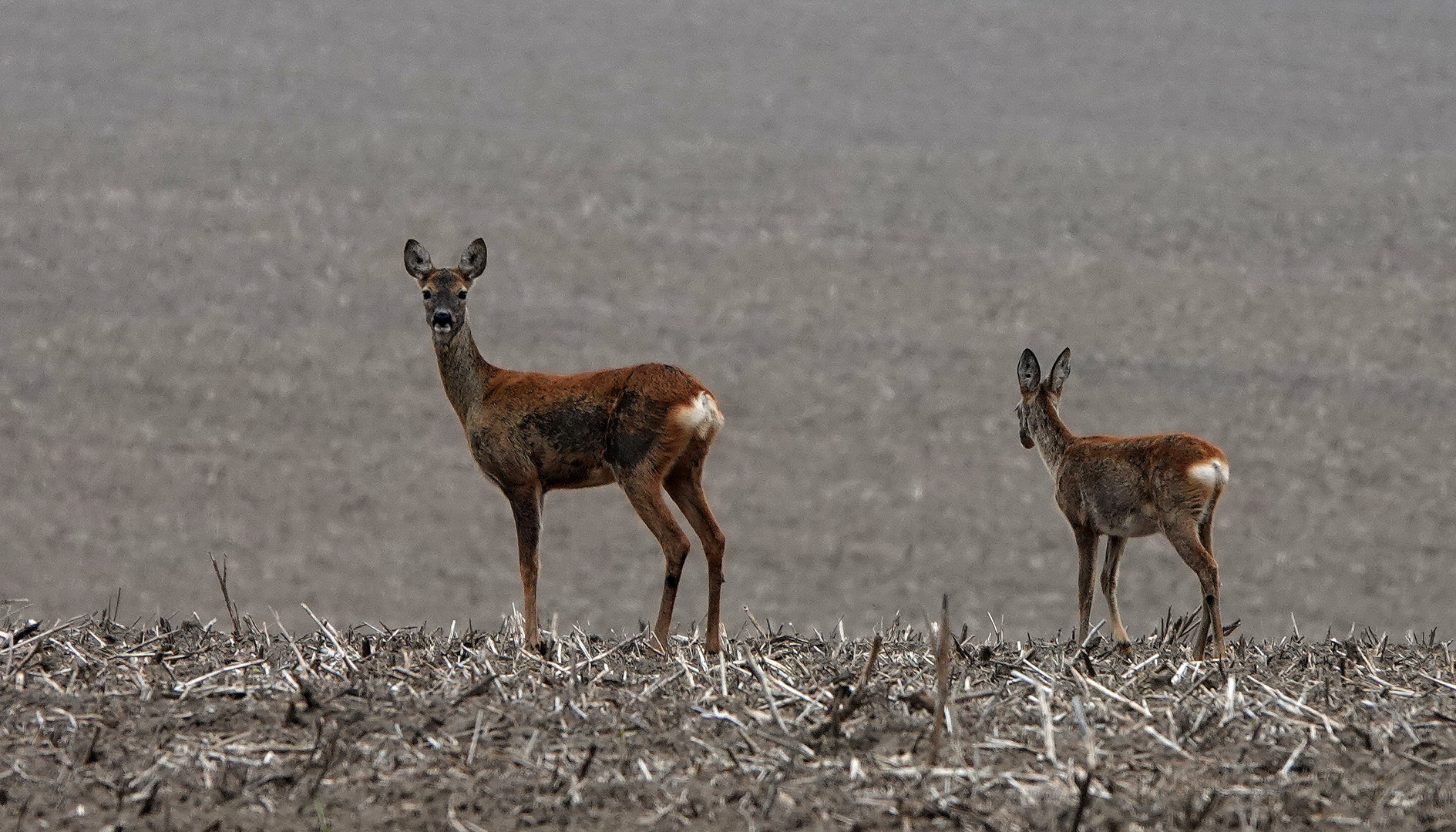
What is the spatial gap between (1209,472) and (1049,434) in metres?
1.45

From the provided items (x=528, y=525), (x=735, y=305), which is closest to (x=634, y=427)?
(x=528, y=525)

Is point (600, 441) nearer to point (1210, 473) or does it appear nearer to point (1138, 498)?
point (1138, 498)

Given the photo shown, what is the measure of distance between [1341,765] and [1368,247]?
1503 inches

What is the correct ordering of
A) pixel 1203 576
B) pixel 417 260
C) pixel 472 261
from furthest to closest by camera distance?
pixel 417 260 < pixel 472 261 < pixel 1203 576

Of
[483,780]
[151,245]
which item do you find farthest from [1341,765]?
[151,245]

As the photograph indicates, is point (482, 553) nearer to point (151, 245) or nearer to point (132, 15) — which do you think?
point (151, 245)

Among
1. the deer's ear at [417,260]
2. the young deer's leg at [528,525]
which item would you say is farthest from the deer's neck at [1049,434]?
the deer's ear at [417,260]

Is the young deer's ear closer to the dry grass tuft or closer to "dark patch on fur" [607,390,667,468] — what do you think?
"dark patch on fur" [607,390,667,468]

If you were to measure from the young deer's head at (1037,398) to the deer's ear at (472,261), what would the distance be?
364 centimetres

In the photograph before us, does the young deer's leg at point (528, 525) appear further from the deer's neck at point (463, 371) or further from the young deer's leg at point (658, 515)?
the deer's neck at point (463, 371)

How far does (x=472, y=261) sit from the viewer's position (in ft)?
37.1

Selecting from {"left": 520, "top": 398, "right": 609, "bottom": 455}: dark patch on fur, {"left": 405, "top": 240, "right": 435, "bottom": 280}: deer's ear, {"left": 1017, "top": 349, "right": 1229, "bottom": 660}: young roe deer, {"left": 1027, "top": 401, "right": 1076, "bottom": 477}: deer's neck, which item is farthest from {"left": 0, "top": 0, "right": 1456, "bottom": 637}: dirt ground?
{"left": 520, "top": 398, "right": 609, "bottom": 455}: dark patch on fur

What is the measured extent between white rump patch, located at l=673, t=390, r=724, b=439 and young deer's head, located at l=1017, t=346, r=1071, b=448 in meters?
2.64

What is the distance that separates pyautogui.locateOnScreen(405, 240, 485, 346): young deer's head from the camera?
10.8 m
